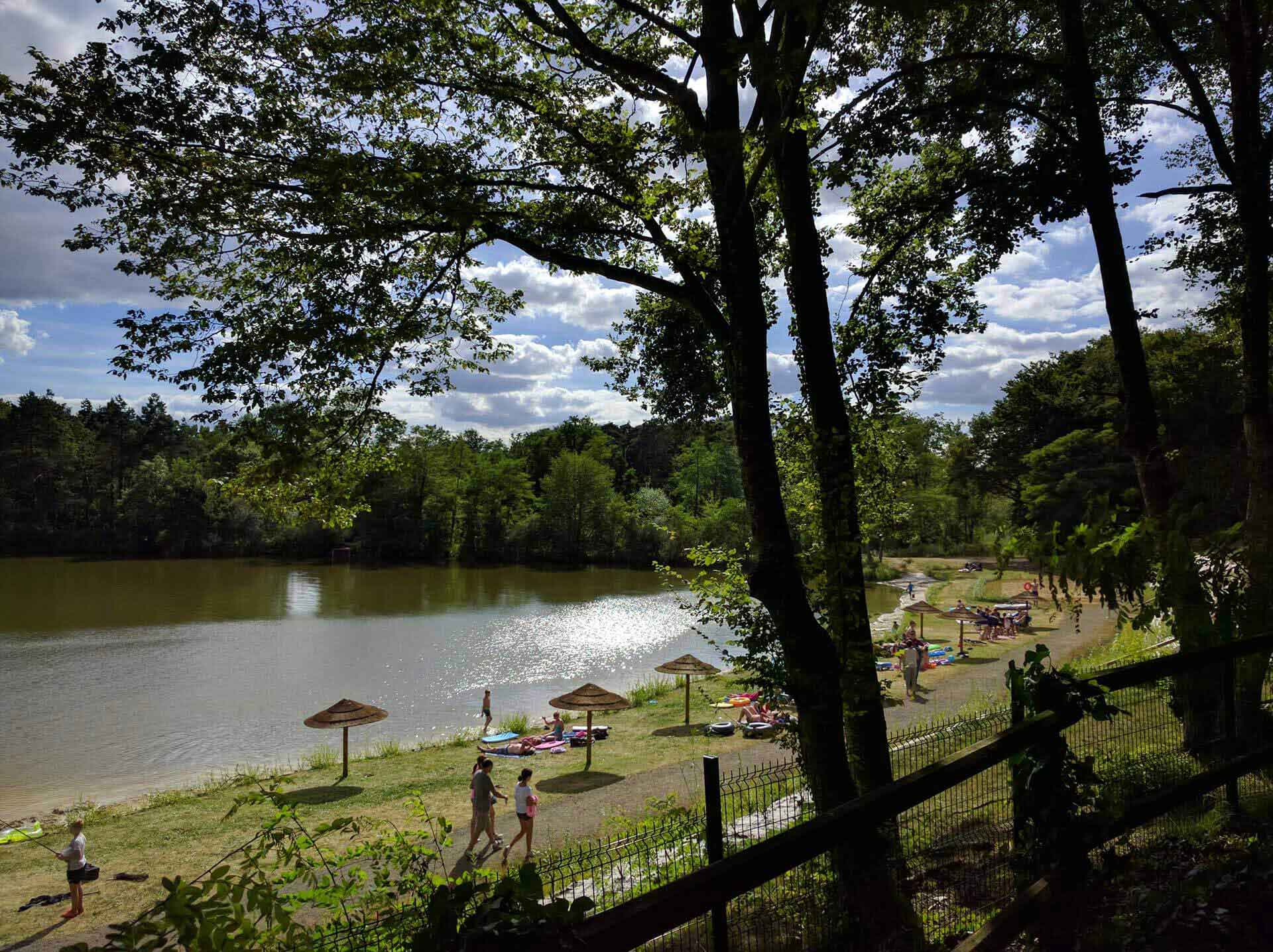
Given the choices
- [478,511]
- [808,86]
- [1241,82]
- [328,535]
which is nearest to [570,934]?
[808,86]

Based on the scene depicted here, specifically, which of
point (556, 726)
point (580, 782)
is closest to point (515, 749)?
point (556, 726)

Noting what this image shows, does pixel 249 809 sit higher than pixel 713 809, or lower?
lower

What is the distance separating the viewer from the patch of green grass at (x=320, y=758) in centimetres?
1588

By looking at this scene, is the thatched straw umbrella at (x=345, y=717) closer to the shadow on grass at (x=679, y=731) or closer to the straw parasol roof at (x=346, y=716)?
the straw parasol roof at (x=346, y=716)

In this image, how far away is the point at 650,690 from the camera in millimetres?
22344

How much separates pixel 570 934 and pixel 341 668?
2679cm

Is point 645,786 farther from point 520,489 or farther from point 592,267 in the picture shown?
point 520,489

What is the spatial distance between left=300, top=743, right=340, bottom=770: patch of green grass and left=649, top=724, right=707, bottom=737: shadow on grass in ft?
23.3

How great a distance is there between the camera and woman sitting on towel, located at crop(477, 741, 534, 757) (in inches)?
652

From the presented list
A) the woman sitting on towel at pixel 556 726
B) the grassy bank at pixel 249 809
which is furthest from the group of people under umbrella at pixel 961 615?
the woman sitting on towel at pixel 556 726

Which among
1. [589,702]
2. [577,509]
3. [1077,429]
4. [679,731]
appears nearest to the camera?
Result: [589,702]

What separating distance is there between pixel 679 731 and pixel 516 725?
13.4ft

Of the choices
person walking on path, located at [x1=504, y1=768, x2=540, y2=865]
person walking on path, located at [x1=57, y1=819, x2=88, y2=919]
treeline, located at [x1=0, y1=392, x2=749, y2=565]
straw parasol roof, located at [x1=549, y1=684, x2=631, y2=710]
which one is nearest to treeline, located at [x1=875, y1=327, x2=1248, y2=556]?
straw parasol roof, located at [x1=549, y1=684, x2=631, y2=710]

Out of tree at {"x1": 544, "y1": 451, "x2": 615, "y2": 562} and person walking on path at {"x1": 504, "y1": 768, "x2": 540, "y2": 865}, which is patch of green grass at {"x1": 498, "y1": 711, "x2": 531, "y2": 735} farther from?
tree at {"x1": 544, "y1": 451, "x2": 615, "y2": 562}
